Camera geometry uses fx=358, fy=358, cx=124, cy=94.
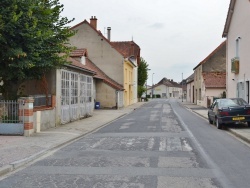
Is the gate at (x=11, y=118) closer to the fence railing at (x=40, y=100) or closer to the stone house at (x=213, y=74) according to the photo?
the fence railing at (x=40, y=100)

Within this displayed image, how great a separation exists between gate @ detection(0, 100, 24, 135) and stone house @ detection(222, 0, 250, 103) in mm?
14419

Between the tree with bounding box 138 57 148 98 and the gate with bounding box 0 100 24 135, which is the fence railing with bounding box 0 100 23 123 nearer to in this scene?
the gate with bounding box 0 100 24 135

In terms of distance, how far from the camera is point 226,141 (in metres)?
13.5

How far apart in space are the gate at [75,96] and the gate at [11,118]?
525 cm

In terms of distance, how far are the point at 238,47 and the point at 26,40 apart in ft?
54.5

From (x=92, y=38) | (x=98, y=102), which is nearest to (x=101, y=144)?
(x=98, y=102)

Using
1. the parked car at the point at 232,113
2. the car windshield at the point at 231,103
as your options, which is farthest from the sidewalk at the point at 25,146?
the car windshield at the point at 231,103

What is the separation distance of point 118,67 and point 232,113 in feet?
87.3

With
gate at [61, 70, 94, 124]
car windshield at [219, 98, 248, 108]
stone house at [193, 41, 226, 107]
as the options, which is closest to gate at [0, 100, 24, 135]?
gate at [61, 70, 94, 124]

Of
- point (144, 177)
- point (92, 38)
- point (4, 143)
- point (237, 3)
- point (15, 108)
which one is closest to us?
point (144, 177)

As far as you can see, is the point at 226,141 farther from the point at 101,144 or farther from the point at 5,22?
the point at 5,22

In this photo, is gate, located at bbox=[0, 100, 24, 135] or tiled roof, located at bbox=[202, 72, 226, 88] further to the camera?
tiled roof, located at bbox=[202, 72, 226, 88]

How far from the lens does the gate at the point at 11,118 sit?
1471 centimetres

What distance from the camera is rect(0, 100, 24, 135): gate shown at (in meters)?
14.7
